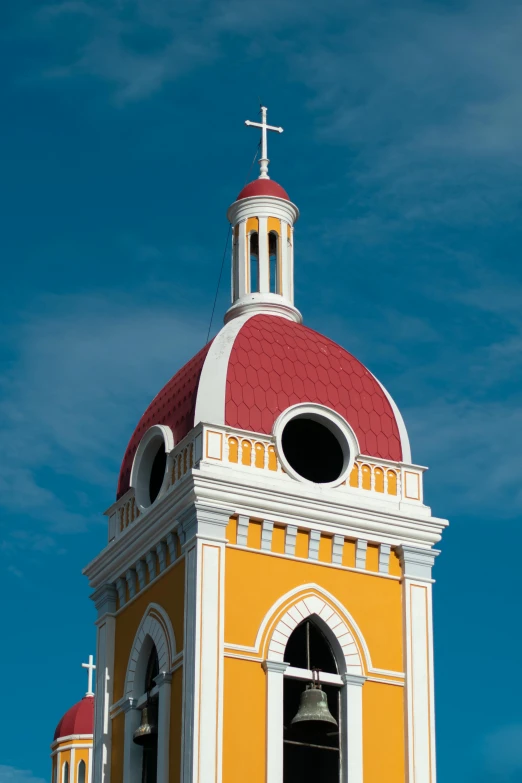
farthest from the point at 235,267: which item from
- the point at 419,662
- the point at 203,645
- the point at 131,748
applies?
the point at 131,748

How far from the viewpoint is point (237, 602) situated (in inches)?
1395

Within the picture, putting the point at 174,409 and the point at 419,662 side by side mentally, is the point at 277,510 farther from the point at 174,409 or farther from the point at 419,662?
the point at 419,662

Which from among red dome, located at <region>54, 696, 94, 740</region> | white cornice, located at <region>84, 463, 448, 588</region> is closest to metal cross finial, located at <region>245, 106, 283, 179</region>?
white cornice, located at <region>84, 463, 448, 588</region>

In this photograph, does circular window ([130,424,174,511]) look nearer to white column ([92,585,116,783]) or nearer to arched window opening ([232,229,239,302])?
white column ([92,585,116,783])

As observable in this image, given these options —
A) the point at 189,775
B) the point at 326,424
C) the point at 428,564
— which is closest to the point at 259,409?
the point at 326,424

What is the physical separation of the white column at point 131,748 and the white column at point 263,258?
774cm

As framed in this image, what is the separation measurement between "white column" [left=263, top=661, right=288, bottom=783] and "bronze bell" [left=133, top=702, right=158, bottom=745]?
2.09 meters

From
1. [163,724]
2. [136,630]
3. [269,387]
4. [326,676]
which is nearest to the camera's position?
[163,724]

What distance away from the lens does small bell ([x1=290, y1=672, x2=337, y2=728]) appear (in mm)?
34844

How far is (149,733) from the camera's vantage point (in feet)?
118

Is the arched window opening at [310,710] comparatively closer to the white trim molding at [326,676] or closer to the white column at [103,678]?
the white trim molding at [326,676]

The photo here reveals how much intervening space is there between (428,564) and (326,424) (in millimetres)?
2750

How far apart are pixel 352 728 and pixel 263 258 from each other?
9.15 m

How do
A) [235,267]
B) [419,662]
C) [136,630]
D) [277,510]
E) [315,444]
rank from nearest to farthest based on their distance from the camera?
1. [277,510]
2. [419,662]
3. [136,630]
4. [315,444]
5. [235,267]
